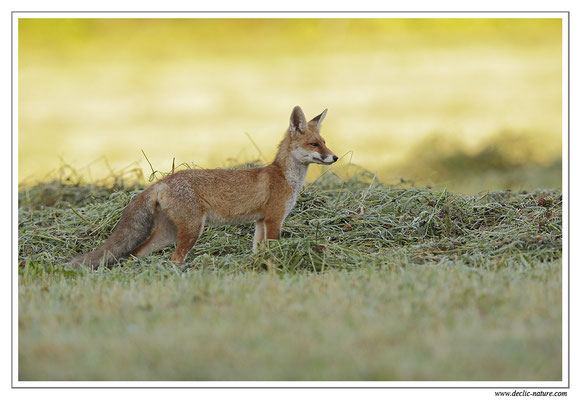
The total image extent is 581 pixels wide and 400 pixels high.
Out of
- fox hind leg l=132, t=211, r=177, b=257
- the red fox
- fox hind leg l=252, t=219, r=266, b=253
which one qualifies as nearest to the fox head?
the red fox

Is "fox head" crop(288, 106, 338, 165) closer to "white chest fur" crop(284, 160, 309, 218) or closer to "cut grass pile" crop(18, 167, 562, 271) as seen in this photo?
"white chest fur" crop(284, 160, 309, 218)

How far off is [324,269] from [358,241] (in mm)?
932

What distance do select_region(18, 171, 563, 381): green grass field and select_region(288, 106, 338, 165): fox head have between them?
83cm

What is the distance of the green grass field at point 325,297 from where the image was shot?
153 inches

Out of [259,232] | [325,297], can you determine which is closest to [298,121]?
[259,232]

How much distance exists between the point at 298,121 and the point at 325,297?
106 inches

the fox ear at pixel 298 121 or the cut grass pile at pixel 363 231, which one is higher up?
the fox ear at pixel 298 121

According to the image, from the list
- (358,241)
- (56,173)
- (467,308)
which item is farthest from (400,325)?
(56,173)

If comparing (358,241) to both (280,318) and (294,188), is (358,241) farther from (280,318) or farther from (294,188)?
(280,318)

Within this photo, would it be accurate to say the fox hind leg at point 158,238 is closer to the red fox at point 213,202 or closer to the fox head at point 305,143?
the red fox at point 213,202

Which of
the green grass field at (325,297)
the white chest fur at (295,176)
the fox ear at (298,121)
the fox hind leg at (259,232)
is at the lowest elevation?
the green grass field at (325,297)

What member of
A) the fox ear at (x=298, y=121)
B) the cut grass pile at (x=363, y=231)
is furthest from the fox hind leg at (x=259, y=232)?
the fox ear at (x=298, y=121)

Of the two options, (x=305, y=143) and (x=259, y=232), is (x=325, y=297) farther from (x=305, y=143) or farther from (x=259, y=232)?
(x=305, y=143)

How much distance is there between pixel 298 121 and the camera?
7.27 meters
